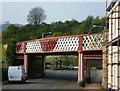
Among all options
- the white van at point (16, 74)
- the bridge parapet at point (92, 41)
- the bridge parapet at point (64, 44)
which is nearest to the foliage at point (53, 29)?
the bridge parapet at point (64, 44)

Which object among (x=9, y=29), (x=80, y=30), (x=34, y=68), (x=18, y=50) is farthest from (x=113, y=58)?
(x=80, y=30)

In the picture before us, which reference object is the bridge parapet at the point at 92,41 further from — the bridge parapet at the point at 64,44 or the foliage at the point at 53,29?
the foliage at the point at 53,29

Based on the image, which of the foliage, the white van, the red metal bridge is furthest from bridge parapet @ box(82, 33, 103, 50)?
the foliage

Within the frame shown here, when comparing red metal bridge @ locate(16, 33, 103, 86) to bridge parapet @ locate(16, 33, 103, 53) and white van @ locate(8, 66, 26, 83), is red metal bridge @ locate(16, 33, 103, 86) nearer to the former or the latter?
bridge parapet @ locate(16, 33, 103, 53)

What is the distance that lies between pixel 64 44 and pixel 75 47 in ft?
8.71

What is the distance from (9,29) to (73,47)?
175 ft

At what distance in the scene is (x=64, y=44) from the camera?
157ft

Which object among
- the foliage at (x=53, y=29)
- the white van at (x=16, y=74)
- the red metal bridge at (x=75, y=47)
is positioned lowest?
the white van at (x=16, y=74)

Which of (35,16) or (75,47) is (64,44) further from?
(35,16)

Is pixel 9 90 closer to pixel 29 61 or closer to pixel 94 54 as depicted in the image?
pixel 94 54

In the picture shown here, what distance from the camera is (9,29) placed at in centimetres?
9688

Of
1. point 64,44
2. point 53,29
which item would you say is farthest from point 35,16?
point 64,44

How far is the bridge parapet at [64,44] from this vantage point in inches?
1697

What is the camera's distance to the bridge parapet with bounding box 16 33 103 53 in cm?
4310
